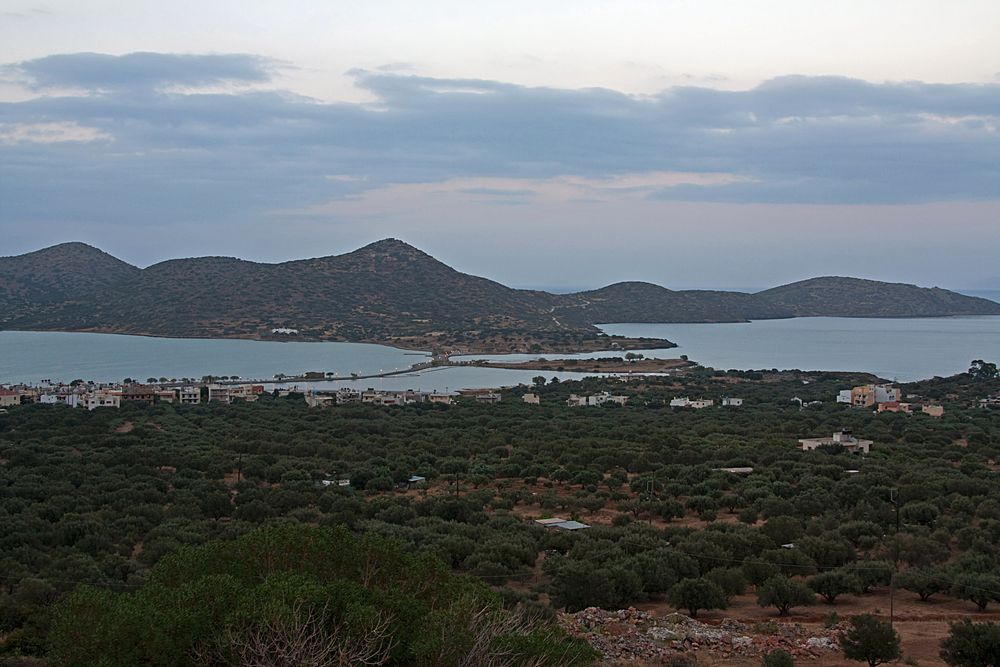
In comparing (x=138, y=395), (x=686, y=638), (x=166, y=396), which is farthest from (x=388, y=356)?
(x=686, y=638)

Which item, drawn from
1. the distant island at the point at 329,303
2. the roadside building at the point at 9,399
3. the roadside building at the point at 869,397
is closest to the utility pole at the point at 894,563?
the roadside building at the point at 869,397

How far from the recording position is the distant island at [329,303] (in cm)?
8950

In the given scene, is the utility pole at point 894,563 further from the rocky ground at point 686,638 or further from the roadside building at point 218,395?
the roadside building at point 218,395

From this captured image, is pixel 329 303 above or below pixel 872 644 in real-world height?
above

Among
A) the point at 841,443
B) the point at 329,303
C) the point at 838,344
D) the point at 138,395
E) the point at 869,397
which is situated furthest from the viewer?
the point at 329,303

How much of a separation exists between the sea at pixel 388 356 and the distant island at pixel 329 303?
16.6 ft

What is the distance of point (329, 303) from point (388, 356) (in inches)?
1166

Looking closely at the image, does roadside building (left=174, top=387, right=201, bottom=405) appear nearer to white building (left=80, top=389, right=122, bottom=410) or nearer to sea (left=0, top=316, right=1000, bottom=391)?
white building (left=80, top=389, right=122, bottom=410)

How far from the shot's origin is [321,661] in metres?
5.97

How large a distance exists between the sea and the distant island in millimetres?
5062

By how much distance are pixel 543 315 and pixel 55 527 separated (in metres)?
94.5

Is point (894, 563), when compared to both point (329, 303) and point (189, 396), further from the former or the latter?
point (329, 303)

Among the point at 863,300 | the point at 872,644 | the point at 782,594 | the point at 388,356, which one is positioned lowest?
the point at 782,594

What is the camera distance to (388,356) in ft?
241
